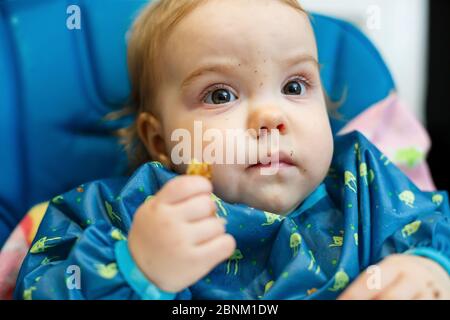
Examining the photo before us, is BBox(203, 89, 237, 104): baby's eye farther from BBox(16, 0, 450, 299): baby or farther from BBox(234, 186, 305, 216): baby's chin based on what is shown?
BBox(234, 186, 305, 216): baby's chin

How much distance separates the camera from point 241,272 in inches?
33.8

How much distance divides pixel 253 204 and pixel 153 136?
246 millimetres

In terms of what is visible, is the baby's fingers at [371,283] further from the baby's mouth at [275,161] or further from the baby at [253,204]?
the baby's mouth at [275,161]

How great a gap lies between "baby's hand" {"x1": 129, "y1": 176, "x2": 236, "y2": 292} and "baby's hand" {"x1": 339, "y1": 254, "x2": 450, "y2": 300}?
0.20 metres

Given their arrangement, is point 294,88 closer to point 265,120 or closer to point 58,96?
point 265,120

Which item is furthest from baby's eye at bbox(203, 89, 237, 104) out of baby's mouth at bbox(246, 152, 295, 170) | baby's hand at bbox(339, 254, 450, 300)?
baby's hand at bbox(339, 254, 450, 300)

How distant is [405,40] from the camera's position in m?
1.58

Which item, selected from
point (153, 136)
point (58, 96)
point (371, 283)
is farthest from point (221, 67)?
point (58, 96)

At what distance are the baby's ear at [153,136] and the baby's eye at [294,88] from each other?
219 mm

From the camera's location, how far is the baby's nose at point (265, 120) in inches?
31.7

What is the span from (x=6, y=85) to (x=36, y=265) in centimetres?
44

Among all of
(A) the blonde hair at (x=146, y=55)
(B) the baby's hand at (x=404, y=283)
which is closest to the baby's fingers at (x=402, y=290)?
(B) the baby's hand at (x=404, y=283)
